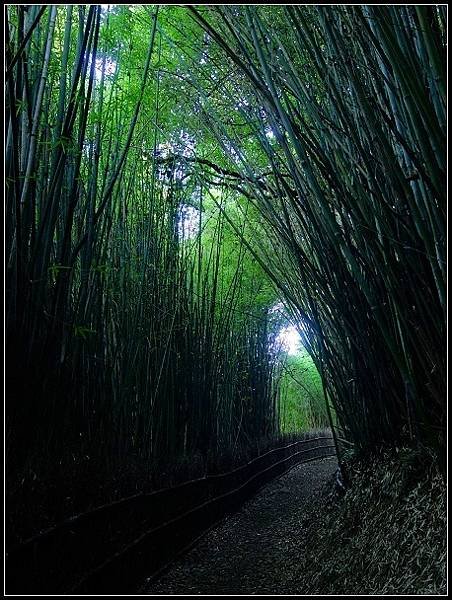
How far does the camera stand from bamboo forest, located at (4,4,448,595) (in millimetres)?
1200

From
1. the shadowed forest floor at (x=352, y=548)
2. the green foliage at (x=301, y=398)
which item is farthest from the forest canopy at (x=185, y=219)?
the green foliage at (x=301, y=398)

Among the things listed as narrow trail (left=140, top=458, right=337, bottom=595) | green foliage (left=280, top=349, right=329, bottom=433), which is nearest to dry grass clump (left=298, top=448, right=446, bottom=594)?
narrow trail (left=140, top=458, right=337, bottom=595)

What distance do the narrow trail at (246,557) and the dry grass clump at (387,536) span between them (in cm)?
15

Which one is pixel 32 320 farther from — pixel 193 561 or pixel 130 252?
pixel 193 561

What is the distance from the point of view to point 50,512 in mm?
1571

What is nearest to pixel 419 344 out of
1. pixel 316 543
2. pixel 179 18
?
pixel 316 543

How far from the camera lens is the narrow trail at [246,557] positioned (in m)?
1.92

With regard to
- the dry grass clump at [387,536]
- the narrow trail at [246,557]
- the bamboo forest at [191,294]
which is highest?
the bamboo forest at [191,294]

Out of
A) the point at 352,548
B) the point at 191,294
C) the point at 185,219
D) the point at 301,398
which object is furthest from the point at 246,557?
the point at 301,398

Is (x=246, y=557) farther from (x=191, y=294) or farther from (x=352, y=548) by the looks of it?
(x=191, y=294)

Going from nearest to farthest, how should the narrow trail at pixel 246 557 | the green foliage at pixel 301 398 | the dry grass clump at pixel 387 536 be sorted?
the dry grass clump at pixel 387 536 < the narrow trail at pixel 246 557 < the green foliage at pixel 301 398

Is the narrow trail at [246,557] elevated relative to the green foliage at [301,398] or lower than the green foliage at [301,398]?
lower

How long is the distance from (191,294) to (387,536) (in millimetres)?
1870

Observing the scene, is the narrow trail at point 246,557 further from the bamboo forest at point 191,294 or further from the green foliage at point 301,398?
the green foliage at point 301,398
